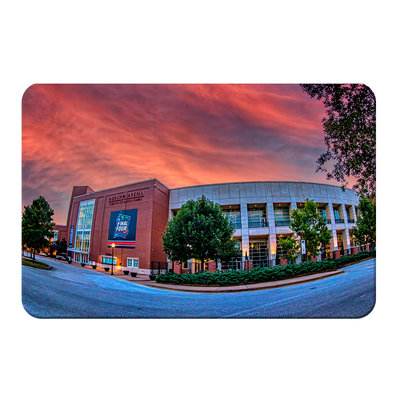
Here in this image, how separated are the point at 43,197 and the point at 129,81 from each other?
2.17 metres

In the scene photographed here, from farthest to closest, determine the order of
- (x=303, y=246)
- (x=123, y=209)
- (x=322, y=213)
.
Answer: (x=123, y=209)
(x=322, y=213)
(x=303, y=246)

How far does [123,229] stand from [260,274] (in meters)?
2.73

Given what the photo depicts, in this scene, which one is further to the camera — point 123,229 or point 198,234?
point 198,234

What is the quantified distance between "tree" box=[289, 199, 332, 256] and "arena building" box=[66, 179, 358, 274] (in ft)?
0.28

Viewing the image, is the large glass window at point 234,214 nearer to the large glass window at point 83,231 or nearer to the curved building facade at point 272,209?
the curved building facade at point 272,209

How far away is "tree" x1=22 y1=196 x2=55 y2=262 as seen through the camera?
7.41ft

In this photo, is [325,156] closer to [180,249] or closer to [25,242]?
[180,249]

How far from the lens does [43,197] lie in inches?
95.6

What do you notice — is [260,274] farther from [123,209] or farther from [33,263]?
[33,263]

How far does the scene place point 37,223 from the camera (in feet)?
7.64

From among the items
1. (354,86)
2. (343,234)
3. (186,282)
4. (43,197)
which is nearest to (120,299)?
(186,282)

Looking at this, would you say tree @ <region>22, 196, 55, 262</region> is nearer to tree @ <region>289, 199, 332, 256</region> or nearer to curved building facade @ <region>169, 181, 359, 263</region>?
curved building facade @ <region>169, 181, 359, 263</region>

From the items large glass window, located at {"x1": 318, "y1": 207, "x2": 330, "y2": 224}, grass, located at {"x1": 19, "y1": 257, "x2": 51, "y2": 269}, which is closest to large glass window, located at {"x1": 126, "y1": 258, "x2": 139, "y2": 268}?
grass, located at {"x1": 19, "y1": 257, "x2": 51, "y2": 269}

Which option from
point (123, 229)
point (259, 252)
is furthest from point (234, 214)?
point (123, 229)
